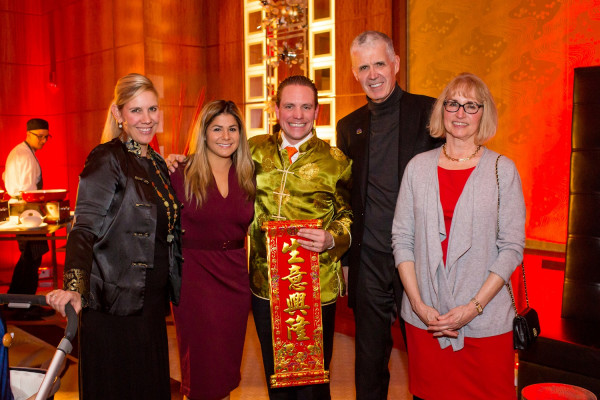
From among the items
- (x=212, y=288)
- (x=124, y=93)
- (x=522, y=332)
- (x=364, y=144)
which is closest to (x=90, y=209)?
(x=124, y=93)

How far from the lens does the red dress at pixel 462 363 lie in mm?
1941

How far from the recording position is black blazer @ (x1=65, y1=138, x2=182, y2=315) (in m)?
1.89

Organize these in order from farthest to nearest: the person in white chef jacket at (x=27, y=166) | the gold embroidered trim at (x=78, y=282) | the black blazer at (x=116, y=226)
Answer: the person in white chef jacket at (x=27, y=166), the black blazer at (x=116, y=226), the gold embroidered trim at (x=78, y=282)

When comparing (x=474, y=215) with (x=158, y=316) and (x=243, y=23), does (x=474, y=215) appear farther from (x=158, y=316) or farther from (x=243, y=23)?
(x=243, y=23)

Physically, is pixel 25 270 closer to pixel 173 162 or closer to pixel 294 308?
pixel 173 162

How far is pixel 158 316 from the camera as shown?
212 centimetres

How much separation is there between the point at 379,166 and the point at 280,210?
46 cm

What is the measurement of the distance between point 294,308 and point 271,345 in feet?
0.74

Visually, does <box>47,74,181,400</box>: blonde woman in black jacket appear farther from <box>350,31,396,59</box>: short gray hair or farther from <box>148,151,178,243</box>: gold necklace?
<box>350,31,396,59</box>: short gray hair

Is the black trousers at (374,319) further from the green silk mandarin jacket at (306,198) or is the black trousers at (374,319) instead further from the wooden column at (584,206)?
the wooden column at (584,206)

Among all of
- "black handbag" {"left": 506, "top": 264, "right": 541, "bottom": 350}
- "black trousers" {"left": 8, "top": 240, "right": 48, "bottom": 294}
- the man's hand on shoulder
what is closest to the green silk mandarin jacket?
the man's hand on shoulder

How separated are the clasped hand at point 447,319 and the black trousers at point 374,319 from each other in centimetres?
36

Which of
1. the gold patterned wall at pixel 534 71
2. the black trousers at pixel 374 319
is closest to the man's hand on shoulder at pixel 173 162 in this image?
the black trousers at pixel 374 319

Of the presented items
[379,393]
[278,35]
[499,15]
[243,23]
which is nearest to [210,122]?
[379,393]
